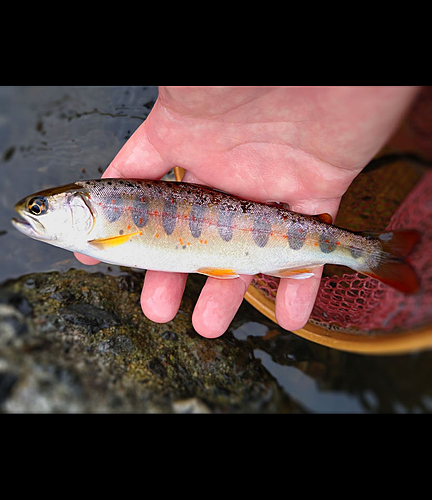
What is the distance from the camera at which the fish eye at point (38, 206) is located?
104 inches

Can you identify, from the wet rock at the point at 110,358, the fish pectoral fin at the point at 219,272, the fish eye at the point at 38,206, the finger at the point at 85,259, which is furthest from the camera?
the finger at the point at 85,259

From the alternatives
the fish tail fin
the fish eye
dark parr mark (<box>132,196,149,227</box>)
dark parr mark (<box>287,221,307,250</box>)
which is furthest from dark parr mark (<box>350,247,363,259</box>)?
the fish eye

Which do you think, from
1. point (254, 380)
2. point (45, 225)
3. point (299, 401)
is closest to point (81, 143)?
point (45, 225)

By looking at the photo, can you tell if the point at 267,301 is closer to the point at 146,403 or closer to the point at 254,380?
the point at 254,380

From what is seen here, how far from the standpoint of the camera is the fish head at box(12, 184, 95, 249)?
2.66 meters

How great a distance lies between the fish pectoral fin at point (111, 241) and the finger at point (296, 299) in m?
1.40

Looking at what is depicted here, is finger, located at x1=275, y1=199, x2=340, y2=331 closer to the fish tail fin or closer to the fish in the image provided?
the fish

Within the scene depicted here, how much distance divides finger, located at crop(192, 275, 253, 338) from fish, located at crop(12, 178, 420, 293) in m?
0.22

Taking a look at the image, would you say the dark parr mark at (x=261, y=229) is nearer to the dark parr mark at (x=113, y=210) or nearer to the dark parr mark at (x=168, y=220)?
the dark parr mark at (x=168, y=220)

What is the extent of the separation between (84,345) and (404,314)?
255 cm

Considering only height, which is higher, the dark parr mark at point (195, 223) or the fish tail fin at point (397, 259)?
the fish tail fin at point (397, 259)

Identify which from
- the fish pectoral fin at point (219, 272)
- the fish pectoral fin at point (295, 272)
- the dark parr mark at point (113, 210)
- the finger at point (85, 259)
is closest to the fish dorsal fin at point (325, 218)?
the fish pectoral fin at point (295, 272)

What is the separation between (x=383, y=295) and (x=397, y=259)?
1.88 ft

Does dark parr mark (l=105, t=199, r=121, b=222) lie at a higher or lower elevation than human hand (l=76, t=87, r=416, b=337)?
lower
